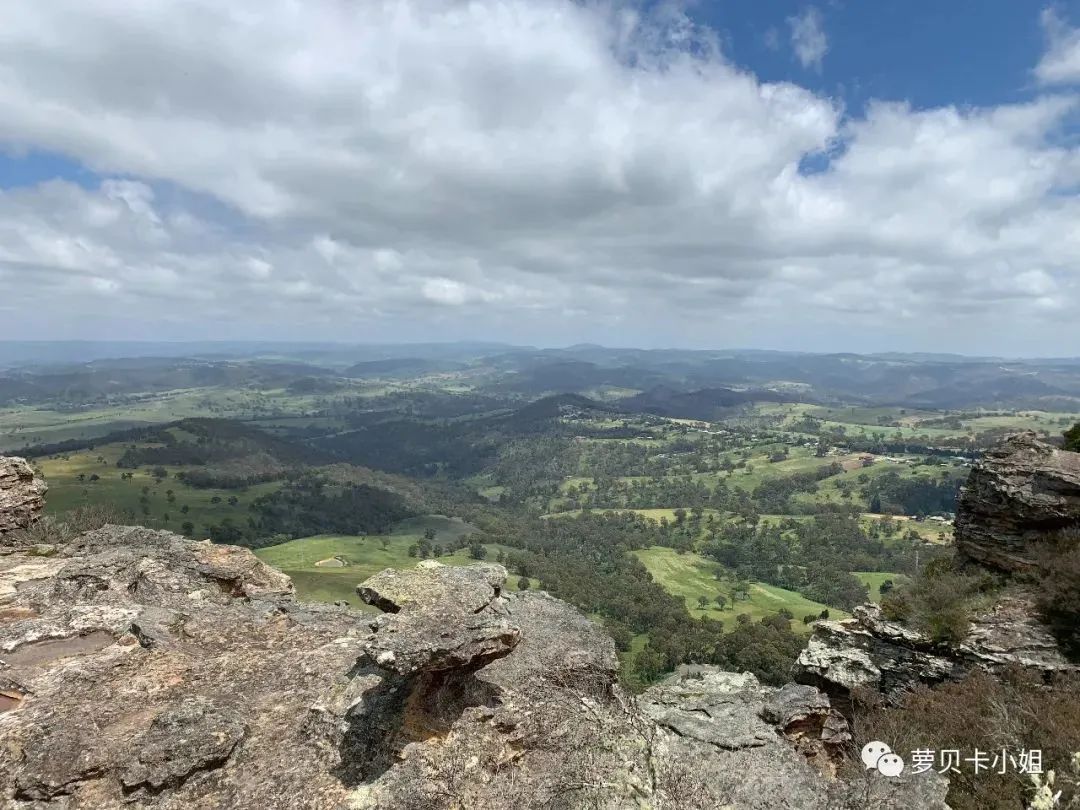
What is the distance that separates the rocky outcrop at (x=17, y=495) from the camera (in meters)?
30.8

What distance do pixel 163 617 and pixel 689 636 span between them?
116 meters

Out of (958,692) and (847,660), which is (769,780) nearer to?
(958,692)

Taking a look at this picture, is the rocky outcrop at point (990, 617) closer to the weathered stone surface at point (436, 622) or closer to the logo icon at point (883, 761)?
the logo icon at point (883, 761)

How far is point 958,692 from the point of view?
24.4 m

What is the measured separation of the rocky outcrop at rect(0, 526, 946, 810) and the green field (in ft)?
407

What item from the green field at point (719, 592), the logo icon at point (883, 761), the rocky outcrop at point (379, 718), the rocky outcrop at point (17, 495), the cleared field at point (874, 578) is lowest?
the green field at point (719, 592)

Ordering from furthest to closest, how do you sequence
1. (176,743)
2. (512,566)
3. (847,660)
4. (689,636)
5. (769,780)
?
(512,566) → (689,636) → (847,660) → (769,780) → (176,743)

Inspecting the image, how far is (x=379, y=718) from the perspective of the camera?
15.9 meters

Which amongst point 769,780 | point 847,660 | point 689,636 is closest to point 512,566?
point 689,636

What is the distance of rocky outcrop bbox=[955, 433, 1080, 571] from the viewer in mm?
30062

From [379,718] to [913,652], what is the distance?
1071 inches

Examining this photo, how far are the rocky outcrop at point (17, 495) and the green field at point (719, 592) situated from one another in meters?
134

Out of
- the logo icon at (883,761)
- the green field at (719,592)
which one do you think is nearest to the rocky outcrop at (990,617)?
the logo icon at (883,761)

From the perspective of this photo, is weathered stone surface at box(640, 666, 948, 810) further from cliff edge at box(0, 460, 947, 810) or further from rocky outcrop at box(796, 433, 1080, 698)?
rocky outcrop at box(796, 433, 1080, 698)
